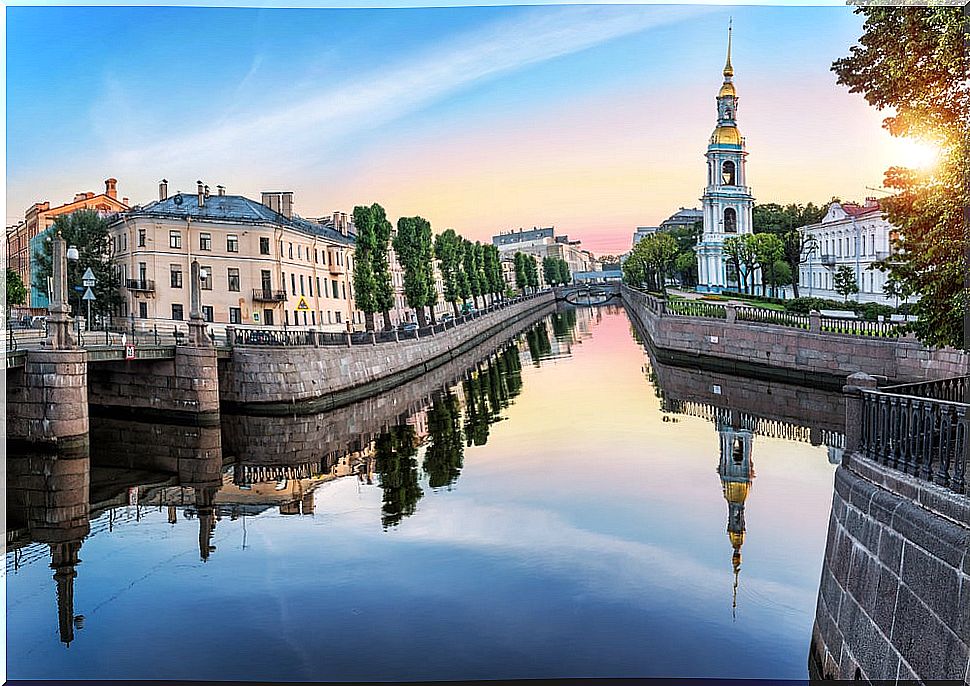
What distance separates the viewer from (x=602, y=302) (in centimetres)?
8381

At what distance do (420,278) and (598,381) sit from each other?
10520 mm

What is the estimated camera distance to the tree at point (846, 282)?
17.5 meters

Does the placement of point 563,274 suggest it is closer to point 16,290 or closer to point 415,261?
point 415,261

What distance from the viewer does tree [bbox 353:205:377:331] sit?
86.2ft

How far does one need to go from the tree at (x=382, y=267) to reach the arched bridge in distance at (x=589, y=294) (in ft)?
183

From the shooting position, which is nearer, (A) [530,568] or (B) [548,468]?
(A) [530,568]

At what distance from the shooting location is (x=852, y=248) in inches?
670

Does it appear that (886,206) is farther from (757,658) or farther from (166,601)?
(166,601)

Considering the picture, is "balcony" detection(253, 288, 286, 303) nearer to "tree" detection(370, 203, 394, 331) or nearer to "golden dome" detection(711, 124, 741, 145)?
"tree" detection(370, 203, 394, 331)

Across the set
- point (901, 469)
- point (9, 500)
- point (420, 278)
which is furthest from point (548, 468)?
point (420, 278)

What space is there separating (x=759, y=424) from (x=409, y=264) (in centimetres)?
1821

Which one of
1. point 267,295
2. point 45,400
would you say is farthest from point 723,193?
point 45,400

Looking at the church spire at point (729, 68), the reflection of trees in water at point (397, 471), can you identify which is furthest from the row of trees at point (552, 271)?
the church spire at point (729, 68)

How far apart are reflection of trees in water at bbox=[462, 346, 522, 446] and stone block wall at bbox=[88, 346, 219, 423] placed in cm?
528
